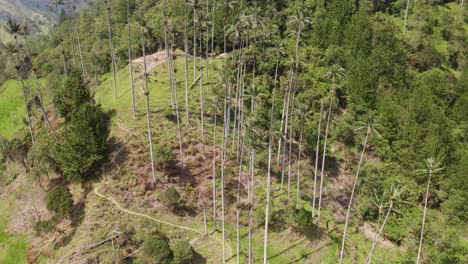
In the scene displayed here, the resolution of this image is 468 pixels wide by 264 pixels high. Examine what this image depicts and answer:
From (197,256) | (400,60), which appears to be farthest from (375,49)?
(197,256)

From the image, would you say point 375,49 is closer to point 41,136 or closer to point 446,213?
point 446,213

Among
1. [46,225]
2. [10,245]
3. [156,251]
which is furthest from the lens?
[10,245]

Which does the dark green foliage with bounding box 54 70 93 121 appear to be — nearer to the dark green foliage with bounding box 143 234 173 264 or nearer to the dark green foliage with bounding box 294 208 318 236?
the dark green foliage with bounding box 143 234 173 264

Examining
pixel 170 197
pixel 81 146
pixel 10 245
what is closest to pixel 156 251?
pixel 170 197

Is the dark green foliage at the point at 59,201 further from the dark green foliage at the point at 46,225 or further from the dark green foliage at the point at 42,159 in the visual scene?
the dark green foliage at the point at 42,159

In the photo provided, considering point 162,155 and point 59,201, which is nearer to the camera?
point 59,201

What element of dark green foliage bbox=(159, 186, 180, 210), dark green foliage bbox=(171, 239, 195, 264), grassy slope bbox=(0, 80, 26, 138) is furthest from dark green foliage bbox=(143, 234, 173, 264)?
grassy slope bbox=(0, 80, 26, 138)

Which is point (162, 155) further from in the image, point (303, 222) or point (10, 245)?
point (10, 245)

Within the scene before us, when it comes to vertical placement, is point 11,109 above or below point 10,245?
below
